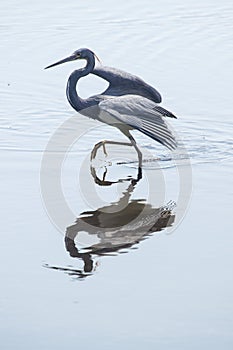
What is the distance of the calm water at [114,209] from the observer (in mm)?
5633

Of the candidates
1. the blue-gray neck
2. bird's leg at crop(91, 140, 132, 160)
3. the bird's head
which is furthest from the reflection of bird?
the bird's head

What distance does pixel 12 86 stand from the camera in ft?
36.6

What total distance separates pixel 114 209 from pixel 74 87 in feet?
6.22

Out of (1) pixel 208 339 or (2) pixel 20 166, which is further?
(2) pixel 20 166

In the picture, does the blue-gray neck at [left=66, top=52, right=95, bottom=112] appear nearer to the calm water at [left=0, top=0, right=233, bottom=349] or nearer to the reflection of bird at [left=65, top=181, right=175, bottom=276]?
the calm water at [left=0, top=0, right=233, bottom=349]

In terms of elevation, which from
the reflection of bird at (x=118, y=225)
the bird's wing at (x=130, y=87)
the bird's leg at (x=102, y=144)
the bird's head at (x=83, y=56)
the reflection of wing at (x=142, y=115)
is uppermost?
the bird's head at (x=83, y=56)

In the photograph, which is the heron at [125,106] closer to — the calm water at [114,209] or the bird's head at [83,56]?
the bird's head at [83,56]

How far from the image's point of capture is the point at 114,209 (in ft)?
25.5

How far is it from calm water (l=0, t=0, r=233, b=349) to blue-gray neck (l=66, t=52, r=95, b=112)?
39 centimetres

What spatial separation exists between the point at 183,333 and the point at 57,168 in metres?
3.30

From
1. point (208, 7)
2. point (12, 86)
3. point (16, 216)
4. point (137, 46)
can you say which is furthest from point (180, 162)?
point (208, 7)

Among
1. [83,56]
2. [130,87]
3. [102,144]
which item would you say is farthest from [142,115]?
[83,56]

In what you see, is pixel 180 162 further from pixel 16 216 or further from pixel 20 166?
pixel 16 216

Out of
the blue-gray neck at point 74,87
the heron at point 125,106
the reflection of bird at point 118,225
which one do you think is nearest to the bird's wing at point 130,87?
the heron at point 125,106
